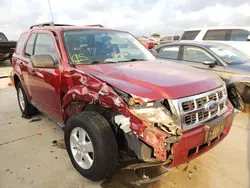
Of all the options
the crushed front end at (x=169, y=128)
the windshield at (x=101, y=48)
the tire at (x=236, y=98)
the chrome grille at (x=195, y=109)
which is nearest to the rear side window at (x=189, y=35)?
the tire at (x=236, y=98)

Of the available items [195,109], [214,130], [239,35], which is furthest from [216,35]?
[195,109]

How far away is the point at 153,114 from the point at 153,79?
1.47ft

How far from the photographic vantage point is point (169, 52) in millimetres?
6375

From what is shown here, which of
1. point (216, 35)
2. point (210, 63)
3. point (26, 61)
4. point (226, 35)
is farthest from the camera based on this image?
point (216, 35)

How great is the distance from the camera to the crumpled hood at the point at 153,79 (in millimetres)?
2158

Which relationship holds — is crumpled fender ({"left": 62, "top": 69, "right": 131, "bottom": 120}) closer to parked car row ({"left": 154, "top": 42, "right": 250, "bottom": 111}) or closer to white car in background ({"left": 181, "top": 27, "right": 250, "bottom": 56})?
parked car row ({"left": 154, "top": 42, "right": 250, "bottom": 111})

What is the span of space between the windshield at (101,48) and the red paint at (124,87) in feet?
0.46

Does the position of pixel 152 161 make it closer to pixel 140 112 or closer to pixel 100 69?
pixel 140 112

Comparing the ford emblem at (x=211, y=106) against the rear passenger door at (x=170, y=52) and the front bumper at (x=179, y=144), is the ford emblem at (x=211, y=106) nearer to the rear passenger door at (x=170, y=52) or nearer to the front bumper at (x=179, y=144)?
the front bumper at (x=179, y=144)

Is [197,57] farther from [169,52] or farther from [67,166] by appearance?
[67,166]

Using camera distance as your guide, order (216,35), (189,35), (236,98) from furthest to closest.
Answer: (189,35), (216,35), (236,98)

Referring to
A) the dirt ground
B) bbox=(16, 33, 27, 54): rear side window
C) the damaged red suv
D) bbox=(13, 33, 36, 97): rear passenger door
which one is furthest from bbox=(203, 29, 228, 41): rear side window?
bbox=(13, 33, 36, 97): rear passenger door

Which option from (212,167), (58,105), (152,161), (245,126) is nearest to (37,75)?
(58,105)

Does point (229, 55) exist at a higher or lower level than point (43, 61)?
lower
